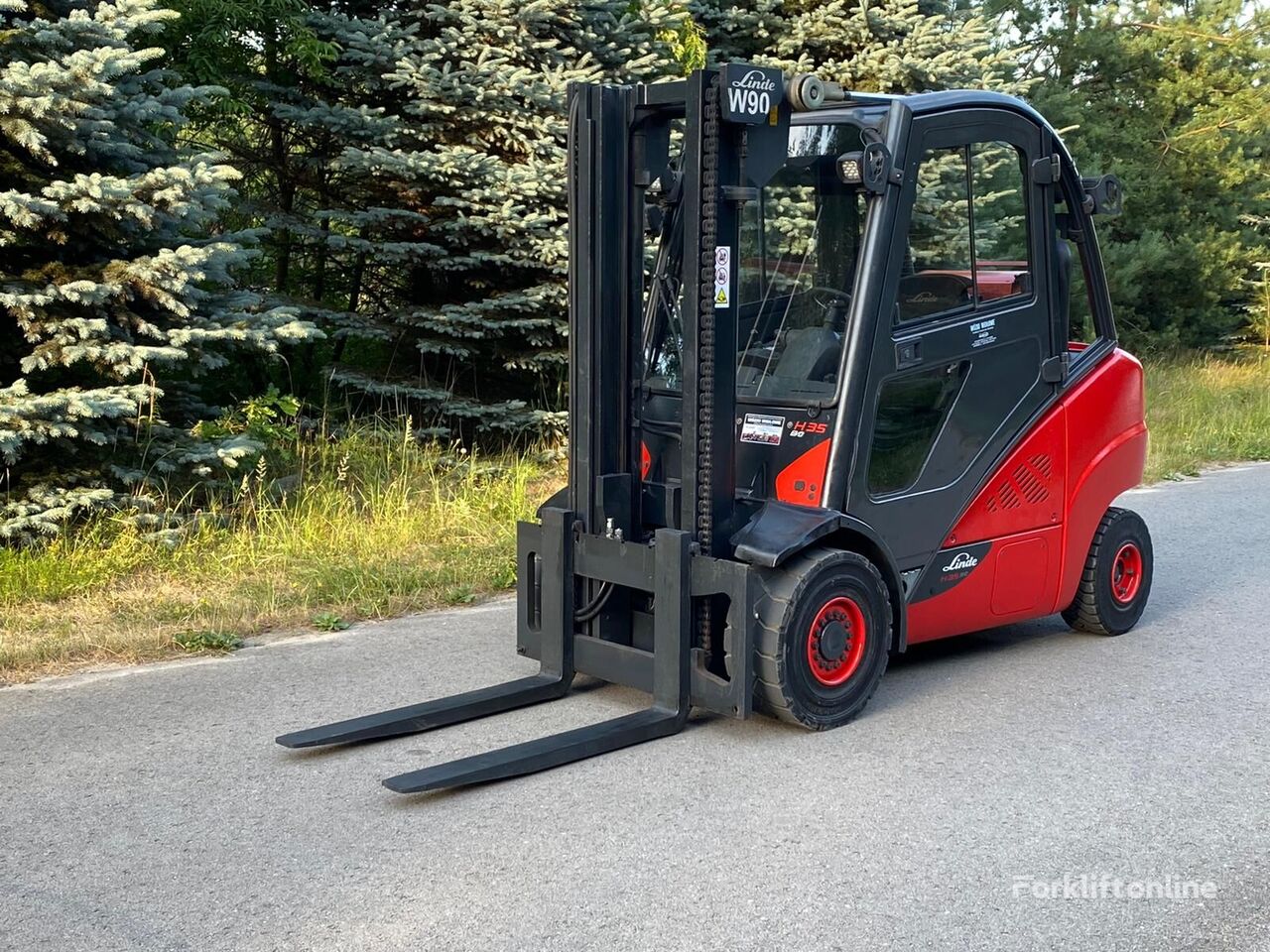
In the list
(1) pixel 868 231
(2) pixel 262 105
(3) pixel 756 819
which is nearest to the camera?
(3) pixel 756 819

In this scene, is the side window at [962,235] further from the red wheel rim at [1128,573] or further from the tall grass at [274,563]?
the tall grass at [274,563]

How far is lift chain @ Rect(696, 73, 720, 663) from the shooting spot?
201 inches

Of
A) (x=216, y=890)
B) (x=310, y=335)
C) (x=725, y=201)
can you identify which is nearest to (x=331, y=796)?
(x=216, y=890)

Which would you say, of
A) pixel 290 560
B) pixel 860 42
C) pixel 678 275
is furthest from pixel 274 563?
pixel 860 42

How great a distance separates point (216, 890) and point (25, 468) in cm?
474

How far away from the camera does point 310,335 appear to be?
27.5 ft

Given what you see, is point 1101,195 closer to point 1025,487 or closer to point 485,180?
point 1025,487

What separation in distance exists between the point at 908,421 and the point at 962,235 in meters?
0.82

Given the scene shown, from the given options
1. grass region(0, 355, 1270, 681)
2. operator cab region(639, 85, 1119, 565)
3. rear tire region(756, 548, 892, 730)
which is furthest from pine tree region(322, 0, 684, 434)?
rear tire region(756, 548, 892, 730)

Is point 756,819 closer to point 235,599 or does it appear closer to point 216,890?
point 216,890

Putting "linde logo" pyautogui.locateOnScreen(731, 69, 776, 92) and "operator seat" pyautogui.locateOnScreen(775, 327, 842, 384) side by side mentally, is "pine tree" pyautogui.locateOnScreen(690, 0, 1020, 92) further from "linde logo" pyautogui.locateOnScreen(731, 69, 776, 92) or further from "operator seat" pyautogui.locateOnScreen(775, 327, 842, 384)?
"linde logo" pyautogui.locateOnScreen(731, 69, 776, 92)

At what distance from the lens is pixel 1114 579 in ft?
22.8

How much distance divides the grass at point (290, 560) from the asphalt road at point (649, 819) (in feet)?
1.61

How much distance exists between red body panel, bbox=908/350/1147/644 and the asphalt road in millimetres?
324
